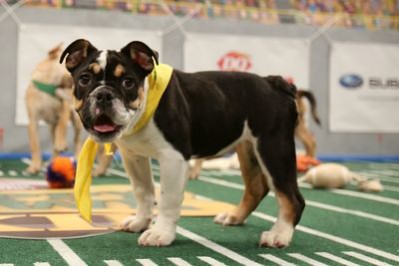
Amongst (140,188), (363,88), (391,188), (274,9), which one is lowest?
(391,188)

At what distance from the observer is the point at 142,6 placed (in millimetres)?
9125

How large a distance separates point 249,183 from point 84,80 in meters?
1.14

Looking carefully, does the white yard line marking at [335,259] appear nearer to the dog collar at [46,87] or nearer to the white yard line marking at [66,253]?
the white yard line marking at [66,253]

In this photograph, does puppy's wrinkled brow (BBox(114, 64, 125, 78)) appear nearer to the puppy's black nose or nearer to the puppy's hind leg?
the puppy's black nose

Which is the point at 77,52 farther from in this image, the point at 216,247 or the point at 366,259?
the point at 366,259

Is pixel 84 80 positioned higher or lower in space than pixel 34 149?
higher

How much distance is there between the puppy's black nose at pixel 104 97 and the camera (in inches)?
101

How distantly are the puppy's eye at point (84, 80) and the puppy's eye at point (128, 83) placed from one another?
14 centimetres

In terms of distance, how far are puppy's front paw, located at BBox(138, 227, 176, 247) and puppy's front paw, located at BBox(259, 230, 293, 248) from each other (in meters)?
0.41

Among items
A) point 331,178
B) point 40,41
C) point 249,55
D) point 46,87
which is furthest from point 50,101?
point 249,55

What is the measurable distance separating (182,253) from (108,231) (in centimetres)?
59

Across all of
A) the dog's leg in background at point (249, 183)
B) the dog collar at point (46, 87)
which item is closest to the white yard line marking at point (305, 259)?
the dog's leg in background at point (249, 183)

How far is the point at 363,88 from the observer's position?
9.81m

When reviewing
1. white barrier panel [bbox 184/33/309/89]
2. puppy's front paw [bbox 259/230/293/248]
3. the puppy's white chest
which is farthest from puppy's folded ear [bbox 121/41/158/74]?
white barrier panel [bbox 184/33/309/89]
